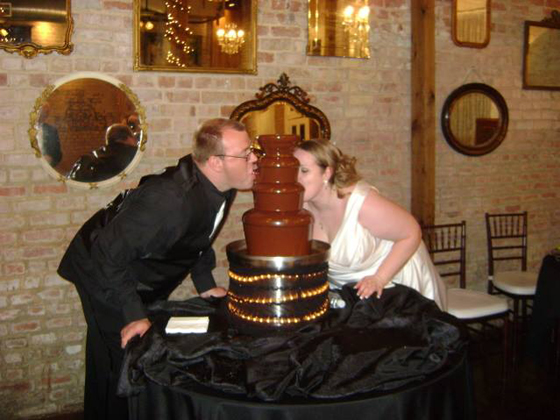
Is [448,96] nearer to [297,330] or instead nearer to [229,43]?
[229,43]

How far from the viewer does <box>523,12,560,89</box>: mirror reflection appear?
4.94 meters

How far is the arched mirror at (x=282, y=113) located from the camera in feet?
12.8

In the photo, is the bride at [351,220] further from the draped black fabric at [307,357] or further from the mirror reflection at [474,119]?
the mirror reflection at [474,119]

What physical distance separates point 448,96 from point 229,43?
6.28 feet

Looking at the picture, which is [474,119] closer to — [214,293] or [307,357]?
[214,293]

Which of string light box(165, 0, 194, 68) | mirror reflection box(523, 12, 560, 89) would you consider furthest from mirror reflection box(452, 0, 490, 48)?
string light box(165, 0, 194, 68)

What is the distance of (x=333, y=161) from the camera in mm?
2291

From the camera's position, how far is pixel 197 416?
1.50 meters

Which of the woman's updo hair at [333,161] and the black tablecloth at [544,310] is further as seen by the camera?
the black tablecloth at [544,310]

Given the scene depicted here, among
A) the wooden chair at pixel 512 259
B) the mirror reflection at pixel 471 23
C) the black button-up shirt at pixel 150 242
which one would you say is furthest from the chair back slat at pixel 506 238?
the black button-up shirt at pixel 150 242

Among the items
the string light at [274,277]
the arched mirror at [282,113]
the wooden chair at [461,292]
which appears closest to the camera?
the string light at [274,277]

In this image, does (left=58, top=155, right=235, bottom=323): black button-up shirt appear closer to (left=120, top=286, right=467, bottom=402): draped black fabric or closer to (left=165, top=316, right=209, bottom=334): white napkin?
(left=165, top=316, right=209, bottom=334): white napkin

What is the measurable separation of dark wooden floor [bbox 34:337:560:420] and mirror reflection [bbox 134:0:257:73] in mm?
2353

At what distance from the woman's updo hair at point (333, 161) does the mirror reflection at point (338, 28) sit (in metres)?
1.92
